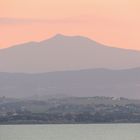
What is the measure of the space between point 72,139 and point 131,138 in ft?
31.2

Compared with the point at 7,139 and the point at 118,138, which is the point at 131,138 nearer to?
the point at 118,138

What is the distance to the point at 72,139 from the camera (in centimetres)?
17500

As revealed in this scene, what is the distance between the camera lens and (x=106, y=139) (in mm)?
172500

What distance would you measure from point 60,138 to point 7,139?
12.2 m

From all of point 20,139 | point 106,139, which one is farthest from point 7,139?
point 106,139

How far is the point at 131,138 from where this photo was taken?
17725cm

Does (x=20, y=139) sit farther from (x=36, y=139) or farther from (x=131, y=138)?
(x=131, y=138)

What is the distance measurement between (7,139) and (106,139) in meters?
15.2

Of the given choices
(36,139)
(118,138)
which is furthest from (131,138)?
(36,139)

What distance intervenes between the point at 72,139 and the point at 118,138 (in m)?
7.14

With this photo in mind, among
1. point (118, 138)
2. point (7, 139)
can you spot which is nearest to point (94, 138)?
point (118, 138)

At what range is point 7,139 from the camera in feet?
556

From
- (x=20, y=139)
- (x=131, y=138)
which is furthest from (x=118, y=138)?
(x=20, y=139)

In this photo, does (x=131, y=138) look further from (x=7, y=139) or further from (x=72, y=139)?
(x=7, y=139)
